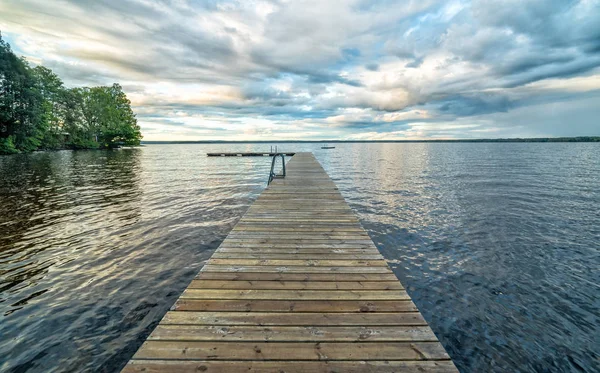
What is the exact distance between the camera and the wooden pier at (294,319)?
92.9 inches

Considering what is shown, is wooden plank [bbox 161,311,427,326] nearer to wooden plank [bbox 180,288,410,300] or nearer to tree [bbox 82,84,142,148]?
wooden plank [bbox 180,288,410,300]

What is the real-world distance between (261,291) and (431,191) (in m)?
17.3

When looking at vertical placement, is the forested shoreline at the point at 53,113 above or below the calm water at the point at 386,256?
above

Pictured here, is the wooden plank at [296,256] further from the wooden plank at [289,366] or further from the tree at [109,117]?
the tree at [109,117]

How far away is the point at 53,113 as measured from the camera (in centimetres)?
5703

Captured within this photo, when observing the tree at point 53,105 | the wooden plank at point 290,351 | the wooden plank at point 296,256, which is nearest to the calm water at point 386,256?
the wooden plank at point 296,256

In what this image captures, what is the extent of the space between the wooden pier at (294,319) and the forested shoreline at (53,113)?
177 feet

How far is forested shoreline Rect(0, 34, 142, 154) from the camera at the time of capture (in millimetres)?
38094

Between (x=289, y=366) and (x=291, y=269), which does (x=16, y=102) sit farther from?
(x=289, y=366)

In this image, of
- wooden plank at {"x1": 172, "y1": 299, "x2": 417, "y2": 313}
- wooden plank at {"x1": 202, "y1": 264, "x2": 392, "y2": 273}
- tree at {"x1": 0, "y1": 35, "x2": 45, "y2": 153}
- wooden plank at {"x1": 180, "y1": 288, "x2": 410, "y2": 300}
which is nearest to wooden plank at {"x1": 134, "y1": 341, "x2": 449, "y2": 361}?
wooden plank at {"x1": 172, "y1": 299, "x2": 417, "y2": 313}

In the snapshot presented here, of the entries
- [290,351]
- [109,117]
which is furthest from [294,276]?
[109,117]

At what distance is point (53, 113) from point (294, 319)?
78574 mm

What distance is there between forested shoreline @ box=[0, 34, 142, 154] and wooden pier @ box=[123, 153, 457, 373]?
177ft

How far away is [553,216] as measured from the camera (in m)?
11.5
